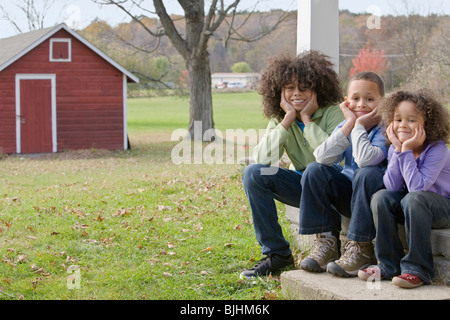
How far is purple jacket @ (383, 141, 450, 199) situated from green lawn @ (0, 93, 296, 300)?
3.16ft

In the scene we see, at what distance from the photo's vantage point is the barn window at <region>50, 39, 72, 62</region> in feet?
61.1

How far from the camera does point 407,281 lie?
3080mm

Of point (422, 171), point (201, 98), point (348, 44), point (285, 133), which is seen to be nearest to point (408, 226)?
point (422, 171)

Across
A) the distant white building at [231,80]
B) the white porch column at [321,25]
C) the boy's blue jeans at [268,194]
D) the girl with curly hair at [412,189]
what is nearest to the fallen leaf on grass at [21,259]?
the boy's blue jeans at [268,194]

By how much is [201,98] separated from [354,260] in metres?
18.7

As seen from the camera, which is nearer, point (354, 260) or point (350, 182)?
point (354, 260)

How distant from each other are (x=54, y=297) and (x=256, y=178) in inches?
56.4

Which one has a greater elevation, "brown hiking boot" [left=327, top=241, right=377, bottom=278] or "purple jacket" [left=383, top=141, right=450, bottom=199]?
"purple jacket" [left=383, top=141, right=450, bottom=199]

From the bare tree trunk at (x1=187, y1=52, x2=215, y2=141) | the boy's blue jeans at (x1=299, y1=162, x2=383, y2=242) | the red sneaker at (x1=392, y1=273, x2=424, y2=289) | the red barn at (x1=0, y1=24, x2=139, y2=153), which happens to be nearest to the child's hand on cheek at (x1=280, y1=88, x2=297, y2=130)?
the boy's blue jeans at (x1=299, y1=162, x2=383, y2=242)

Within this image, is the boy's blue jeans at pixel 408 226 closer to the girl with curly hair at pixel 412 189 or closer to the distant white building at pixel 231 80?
the girl with curly hair at pixel 412 189

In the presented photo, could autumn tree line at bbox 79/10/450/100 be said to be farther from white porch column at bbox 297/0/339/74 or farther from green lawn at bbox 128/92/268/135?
white porch column at bbox 297/0/339/74

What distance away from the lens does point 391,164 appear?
327cm

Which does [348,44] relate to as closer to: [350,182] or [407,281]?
[350,182]
